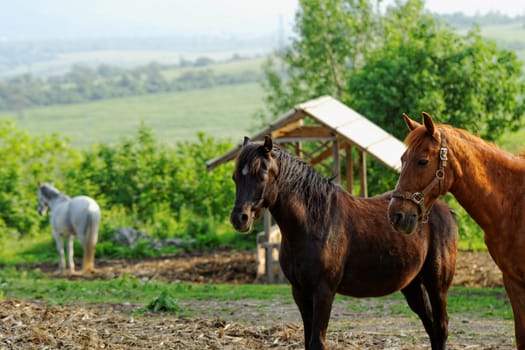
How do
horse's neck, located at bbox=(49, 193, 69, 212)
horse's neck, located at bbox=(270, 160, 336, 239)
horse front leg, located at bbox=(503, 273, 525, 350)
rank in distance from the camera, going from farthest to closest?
horse's neck, located at bbox=(49, 193, 69, 212)
horse's neck, located at bbox=(270, 160, 336, 239)
horse front leg, located at bbox=(503, 273, 525, 350)

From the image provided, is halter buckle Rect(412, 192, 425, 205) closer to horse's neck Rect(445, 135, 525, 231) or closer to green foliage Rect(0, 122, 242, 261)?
horse's neck Rect(445, 135, 525, 231)

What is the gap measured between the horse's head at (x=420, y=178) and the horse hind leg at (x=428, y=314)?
1.81m

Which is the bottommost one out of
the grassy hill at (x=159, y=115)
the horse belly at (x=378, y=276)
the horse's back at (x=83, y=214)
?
the grassy hill at (x=159, y=115)

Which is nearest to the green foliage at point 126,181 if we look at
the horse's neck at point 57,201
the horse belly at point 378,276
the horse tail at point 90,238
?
the horse's neck at point 57,201

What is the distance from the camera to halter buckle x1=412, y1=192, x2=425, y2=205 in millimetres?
5070

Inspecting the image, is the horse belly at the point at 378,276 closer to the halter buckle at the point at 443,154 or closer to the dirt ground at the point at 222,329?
the dirt ground at the point at 222,329

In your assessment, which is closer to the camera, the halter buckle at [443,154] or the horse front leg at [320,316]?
the halter buckle at [443,154]

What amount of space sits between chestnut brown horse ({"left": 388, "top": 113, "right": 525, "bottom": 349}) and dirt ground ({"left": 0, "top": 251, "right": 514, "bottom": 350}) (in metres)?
2.33

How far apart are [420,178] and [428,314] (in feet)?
6.96

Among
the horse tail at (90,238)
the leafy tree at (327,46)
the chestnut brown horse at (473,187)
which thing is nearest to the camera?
the chestnut brown horse at (473,187)

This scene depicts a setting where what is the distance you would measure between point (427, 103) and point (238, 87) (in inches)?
3213

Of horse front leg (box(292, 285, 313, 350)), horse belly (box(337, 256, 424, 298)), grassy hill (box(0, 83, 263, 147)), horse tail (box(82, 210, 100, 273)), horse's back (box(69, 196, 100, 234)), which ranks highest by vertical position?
horse belly (box(337, 256, 424, 298))

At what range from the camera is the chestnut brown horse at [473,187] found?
200 inches

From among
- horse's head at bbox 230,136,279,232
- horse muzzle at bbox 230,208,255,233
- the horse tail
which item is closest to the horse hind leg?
horse's head at bbox 230,136,279,232
